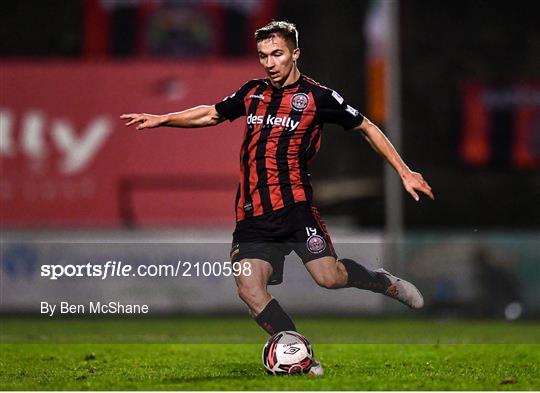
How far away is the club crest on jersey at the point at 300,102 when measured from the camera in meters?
8.95

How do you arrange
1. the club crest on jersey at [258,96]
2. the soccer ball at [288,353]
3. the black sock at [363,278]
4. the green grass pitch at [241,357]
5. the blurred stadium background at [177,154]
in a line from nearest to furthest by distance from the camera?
the green grass pitch at [241,357] < the soccer ball at [288,353] < the club crest on jersey at [258,96] < the black sock at [363,278] < the blurred stadium background at [177,154]

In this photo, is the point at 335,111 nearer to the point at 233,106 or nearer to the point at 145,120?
the point at 233,106

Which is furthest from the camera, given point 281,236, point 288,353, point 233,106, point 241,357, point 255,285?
point 241,357

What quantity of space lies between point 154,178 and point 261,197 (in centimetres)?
1098

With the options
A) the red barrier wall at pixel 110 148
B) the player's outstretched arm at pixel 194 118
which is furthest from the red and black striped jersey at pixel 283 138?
the red barrier wall at pixel 110 148

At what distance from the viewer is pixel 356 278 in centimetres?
919

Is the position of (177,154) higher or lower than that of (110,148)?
lower

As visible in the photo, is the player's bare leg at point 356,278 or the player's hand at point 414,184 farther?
the player's bare leg at point 356,278

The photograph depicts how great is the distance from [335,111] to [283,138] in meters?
0.38

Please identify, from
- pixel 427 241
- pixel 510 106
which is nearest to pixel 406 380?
pixel 427 241

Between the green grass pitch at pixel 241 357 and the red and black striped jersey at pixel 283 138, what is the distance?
45.5 inches

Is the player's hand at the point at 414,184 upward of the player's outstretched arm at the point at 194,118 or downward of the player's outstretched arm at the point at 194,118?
downward
